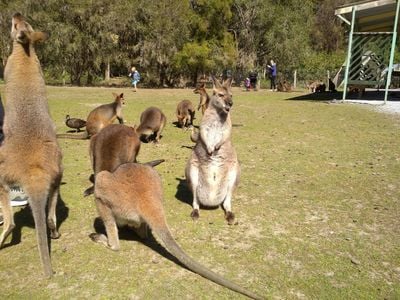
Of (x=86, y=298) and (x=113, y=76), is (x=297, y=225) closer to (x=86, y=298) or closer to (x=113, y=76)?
(x=86, y=298)

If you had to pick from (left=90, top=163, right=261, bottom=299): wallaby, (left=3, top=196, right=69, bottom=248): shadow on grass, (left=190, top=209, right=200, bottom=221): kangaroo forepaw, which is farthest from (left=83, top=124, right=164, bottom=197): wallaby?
(left=190, top=209, right=200, bottom=221): kangaroo forepaw

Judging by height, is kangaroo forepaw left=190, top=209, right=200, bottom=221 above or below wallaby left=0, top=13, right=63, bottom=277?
below

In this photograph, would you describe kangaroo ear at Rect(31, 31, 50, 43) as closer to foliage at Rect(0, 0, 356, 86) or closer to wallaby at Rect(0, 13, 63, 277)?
wallaby at Rect(0, 13, 63, 277)

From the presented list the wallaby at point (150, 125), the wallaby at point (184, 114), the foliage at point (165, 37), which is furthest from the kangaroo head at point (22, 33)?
the foliage at point (165, 37)

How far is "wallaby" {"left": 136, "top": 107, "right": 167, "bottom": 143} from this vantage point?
706 centimetres

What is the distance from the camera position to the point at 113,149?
403 centimetres

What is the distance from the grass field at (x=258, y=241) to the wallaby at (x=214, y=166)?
203 mm

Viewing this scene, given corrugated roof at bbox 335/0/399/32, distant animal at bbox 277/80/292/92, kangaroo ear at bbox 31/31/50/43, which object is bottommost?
distant animal at bbox 277/80/292/92

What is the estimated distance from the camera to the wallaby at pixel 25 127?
296cm

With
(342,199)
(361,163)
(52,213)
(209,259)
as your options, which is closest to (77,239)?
(52,213)

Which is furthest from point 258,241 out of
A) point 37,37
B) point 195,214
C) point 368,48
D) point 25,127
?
point 368,48

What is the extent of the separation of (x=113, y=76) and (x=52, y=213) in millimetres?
26607

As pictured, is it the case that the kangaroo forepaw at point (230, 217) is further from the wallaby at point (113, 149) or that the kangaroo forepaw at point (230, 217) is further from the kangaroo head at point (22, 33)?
the kangaroo head at point (22, 33)

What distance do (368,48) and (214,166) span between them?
12393mm
